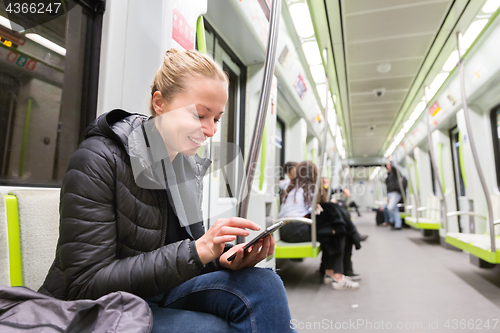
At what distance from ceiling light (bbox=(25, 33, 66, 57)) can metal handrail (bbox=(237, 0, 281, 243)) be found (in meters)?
0.87

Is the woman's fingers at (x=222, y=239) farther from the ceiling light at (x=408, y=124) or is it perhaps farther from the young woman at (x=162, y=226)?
the ceiling light at (x=408, y=124)

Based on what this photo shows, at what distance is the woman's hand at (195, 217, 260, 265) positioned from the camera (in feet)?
2.37

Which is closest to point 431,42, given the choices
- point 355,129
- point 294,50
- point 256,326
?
point 294,50

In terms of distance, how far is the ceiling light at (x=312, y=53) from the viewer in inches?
136

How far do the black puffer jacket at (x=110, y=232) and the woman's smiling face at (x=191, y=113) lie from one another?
106 mm

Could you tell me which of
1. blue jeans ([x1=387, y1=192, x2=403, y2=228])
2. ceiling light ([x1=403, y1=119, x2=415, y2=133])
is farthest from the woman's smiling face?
blue jeans ([x1=387, y1=192, x2=403, y2=228])

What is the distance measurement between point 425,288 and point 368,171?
1484cm

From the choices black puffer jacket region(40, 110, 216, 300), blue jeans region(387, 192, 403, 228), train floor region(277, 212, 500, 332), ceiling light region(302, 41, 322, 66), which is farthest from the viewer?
blue jeans region(387, 192, 403, 228)

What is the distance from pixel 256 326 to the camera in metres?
0.76

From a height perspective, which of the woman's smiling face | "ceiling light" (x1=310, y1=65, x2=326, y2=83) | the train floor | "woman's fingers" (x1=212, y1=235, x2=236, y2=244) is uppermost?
"ceiling light" (x1=310, y1=65, x2=326, y2=83)

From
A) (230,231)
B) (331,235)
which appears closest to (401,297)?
(331,235)

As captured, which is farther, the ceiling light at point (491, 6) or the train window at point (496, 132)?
the train window at point (496, 132)

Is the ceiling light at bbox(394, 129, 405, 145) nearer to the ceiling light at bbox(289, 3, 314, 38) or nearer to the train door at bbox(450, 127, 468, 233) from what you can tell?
the train door at bbox(450, 127, 468, 233)

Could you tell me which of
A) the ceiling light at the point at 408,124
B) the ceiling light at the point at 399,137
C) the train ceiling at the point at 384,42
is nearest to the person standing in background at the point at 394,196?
the ceiling light at the point at 408,124
